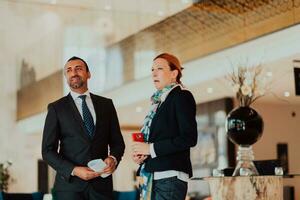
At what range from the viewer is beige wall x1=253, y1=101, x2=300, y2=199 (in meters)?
14.0

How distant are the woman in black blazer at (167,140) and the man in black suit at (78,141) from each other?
0.23 meters

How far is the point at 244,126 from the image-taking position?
4.85 meters

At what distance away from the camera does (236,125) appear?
15.9ft

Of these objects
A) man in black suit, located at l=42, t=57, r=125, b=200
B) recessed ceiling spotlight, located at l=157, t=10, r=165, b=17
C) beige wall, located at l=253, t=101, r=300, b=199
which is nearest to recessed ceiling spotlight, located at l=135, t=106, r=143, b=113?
recessed ceiling spotlight, located at l=157, t=10, r=165, b=17

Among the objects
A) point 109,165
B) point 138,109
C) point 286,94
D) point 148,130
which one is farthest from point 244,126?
point 138,109

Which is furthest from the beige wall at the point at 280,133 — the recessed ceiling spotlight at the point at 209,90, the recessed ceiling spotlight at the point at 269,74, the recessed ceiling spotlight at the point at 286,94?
the recessed ceiling spotlight at the point at 269,74

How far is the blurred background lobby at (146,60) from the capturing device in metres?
9.96

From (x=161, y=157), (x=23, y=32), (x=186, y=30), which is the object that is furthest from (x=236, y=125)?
(x=23, y=32)

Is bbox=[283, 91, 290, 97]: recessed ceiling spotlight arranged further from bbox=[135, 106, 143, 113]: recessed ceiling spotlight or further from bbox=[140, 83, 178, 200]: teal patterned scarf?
bbox=[140, 83, 178, 200]: teal patterned scarf

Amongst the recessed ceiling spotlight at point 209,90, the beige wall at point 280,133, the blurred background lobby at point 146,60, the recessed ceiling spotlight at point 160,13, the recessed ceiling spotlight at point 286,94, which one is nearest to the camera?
the blurred background lobby at point 146,60

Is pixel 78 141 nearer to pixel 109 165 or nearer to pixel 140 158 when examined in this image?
pixel 109 165

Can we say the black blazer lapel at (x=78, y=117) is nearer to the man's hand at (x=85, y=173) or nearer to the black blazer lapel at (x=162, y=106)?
the man's hand at (x=85, y=173)

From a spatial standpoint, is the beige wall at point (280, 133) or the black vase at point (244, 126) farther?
the beige wall at point (280, 133)

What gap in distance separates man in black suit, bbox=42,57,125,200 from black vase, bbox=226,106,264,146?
160 cm
